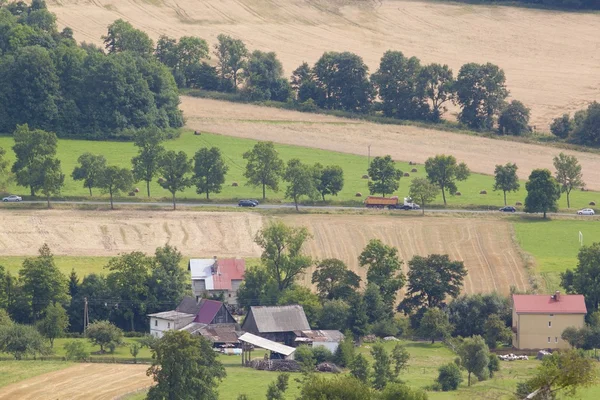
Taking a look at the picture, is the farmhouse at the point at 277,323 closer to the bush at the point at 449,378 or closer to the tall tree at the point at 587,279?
the bush at the point at 449,378

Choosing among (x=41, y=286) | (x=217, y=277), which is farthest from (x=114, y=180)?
(x=41, y=286)

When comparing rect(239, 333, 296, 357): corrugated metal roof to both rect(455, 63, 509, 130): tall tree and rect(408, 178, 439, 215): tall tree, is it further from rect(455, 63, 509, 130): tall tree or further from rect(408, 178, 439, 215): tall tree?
rect(455, 63, 509, 130): tall tree

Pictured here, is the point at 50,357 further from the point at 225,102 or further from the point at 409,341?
the point at 225,102

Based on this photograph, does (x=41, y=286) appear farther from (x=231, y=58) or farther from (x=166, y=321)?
(x=231, y=58)

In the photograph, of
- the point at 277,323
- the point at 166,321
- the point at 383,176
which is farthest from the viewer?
the point at 383,176

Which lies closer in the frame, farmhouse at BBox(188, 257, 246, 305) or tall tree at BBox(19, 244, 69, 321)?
tall tree at BBox(19, 244, 69, 321)

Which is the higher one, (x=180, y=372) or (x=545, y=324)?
(x=180, y=372)

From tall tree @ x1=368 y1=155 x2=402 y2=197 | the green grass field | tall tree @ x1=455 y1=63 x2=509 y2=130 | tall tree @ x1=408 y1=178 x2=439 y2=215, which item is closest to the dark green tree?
tall tree @ x1=455 y1=63 x2=509 y2=130
